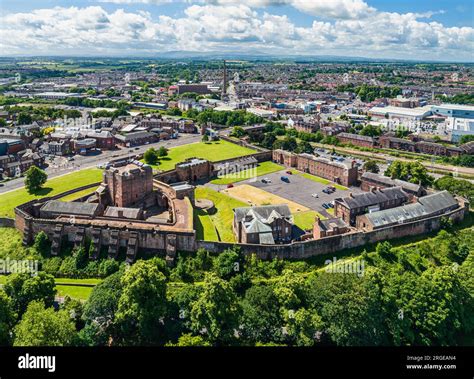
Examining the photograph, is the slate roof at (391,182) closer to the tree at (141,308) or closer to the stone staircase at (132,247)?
the stone staircase at (132,247)

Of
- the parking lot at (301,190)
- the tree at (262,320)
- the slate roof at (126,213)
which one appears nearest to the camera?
the tree at (262,320)

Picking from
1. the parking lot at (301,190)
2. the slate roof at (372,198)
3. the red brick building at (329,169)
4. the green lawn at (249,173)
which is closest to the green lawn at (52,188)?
the green lawn at (249,173)

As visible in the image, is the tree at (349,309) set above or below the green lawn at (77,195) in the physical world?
below

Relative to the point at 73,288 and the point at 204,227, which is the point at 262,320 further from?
the point at 204,227

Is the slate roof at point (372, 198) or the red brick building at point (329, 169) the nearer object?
the slate roof at point (372, 198)

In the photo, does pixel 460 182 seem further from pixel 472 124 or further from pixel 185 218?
pixel 472 124

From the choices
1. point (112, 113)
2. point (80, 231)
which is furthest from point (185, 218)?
point (112, 113)

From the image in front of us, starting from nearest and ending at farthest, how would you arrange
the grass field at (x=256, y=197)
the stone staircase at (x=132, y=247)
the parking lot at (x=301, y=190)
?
the stone staircase at (x=132, y=247), the grass field at (x=256, y=197), the parking lot at (x=301, y=190)
